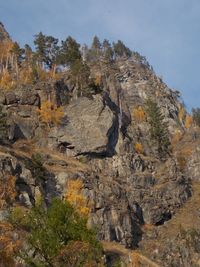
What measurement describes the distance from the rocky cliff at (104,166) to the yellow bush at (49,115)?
942 millimetres

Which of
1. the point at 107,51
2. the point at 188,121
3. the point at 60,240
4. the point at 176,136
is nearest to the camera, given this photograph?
the point at 60,240

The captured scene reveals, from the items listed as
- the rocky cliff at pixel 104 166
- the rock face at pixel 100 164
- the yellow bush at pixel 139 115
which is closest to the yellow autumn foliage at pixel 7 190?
the rocky cliff at pixel 104 166

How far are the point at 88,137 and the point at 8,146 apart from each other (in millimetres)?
15156

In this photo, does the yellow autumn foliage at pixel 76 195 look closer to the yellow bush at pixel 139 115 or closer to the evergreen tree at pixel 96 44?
the yellow bush at pixel 139 115

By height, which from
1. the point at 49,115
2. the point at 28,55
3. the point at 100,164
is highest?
the point at 28,55

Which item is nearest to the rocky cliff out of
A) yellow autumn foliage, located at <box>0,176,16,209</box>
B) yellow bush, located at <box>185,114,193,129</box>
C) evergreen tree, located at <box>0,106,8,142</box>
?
yellow autumn foliage, located at <box>0,176,16,209</box>

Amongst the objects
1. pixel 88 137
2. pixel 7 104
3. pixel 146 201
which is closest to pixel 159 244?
pixel 146 201

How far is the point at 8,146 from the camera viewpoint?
72.6m

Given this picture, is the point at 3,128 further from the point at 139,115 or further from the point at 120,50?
the point at 120,50

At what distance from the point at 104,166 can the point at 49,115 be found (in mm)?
14040

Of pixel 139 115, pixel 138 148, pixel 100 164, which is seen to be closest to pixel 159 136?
pixel 138 148

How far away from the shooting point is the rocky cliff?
63.4m

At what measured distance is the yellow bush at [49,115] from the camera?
269ft

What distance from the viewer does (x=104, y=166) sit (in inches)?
3081
